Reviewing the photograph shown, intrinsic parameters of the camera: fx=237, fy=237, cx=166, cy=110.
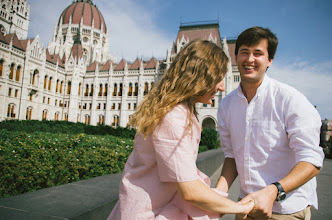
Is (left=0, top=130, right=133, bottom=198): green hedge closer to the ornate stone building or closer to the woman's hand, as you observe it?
the woman's hand

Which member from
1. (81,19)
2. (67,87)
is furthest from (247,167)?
(81,19)

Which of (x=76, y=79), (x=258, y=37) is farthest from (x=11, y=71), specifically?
(x=258, y=37)

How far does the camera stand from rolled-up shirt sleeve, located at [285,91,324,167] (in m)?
1.37

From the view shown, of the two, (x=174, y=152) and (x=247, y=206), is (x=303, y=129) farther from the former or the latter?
(x=174, y=152)

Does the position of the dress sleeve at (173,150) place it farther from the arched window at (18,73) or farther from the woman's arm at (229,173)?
the arched window at (18,73)

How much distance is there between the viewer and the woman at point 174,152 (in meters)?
1.08

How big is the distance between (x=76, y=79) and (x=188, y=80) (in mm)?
45266

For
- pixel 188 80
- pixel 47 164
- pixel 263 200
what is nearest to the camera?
pixel 188 80

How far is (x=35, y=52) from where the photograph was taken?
1441 inches

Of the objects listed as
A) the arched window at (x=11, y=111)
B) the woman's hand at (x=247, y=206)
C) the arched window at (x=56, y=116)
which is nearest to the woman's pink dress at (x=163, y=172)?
the woman's hand at (x=247, y=206)

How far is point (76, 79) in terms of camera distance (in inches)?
1695

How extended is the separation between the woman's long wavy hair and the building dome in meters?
60.7

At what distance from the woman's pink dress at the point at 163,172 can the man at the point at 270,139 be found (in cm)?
43

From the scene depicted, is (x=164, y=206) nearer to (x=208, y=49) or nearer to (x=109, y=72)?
(x=208, y=49)
